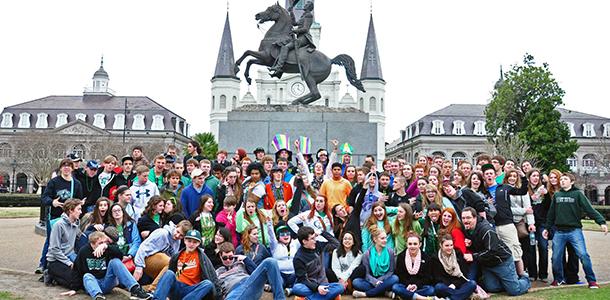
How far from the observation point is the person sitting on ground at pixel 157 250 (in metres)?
7.25

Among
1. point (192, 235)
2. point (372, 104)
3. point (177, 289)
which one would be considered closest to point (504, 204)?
point (192, 235)

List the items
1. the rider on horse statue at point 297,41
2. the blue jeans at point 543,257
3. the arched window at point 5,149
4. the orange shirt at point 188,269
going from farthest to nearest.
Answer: the arched window at point 5,149 → the rider on horse statue at point 297,41 → the blue jeans at point 543,257 → the orange shirt at point 188,269

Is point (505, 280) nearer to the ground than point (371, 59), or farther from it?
nearer to the ground

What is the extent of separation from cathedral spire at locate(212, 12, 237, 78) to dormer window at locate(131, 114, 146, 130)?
Result: 1491cm

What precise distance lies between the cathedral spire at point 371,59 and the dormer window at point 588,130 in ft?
103

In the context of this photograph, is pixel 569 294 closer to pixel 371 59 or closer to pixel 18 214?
pixel 18 214

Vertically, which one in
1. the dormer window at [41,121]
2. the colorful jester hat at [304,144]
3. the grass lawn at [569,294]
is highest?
the dormer window at [41,121]

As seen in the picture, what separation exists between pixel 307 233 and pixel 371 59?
244ft

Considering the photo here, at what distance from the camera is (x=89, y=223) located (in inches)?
304

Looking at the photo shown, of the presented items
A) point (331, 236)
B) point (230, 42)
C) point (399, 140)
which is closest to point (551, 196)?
point (331, 236)

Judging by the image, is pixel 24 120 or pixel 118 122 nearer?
pixel 24 120

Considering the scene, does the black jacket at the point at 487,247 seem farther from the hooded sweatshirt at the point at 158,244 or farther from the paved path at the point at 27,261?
the hooded sweatshirt at the point at 158,244

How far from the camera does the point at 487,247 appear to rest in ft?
24.5

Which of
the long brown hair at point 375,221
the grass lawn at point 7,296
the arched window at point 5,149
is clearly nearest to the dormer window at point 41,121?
the arched window at point 5,149
